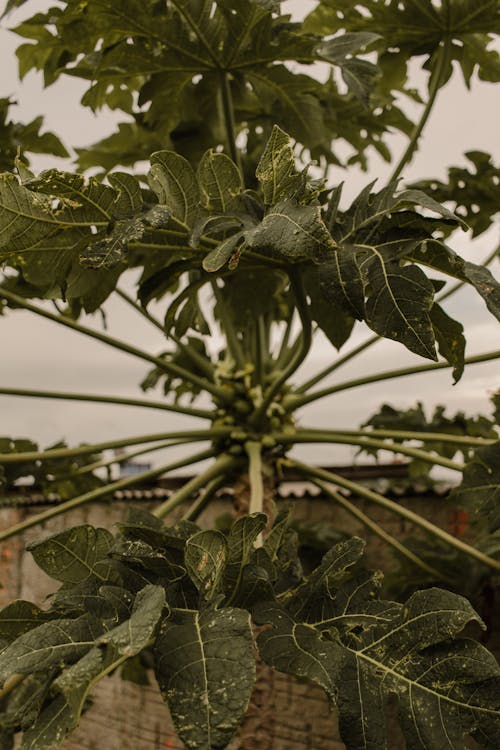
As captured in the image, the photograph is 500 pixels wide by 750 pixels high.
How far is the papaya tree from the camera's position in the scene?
86 centimetres

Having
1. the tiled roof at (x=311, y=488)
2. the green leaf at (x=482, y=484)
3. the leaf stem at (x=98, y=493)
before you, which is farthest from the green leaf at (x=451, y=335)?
the tiled roof at (x=311, y=488)

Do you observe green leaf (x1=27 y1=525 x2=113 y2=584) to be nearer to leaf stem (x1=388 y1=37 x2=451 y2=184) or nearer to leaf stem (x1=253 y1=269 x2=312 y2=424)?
leaf stem (x1=253 y1=269 x2=312 y2=424)

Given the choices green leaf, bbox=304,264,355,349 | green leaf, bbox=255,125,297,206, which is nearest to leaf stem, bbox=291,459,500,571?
green leaf, bbox=304,264,355,349

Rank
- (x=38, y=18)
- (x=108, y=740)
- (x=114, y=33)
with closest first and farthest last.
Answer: (x=114, y=33), (x=38, y=18), (x=108, y=740)

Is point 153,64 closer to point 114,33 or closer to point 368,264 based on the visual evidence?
point 114,33

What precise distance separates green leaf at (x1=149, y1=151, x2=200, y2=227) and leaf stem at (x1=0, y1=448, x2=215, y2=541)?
0.76m

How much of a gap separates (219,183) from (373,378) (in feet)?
2.80

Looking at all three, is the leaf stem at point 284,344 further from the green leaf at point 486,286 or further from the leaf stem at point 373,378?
the green leaf at point 486,286

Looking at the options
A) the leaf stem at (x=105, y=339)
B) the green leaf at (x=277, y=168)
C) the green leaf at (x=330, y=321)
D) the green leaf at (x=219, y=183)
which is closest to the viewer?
the green leaf at (x=277, y=168)

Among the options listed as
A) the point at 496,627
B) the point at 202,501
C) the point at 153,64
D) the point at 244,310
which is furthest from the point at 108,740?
the point at 153,64

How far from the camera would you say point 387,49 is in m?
2.00

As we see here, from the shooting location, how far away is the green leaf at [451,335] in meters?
1.14

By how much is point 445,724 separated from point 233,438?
1101mm

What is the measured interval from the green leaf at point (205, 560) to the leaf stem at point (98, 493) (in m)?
0.71
